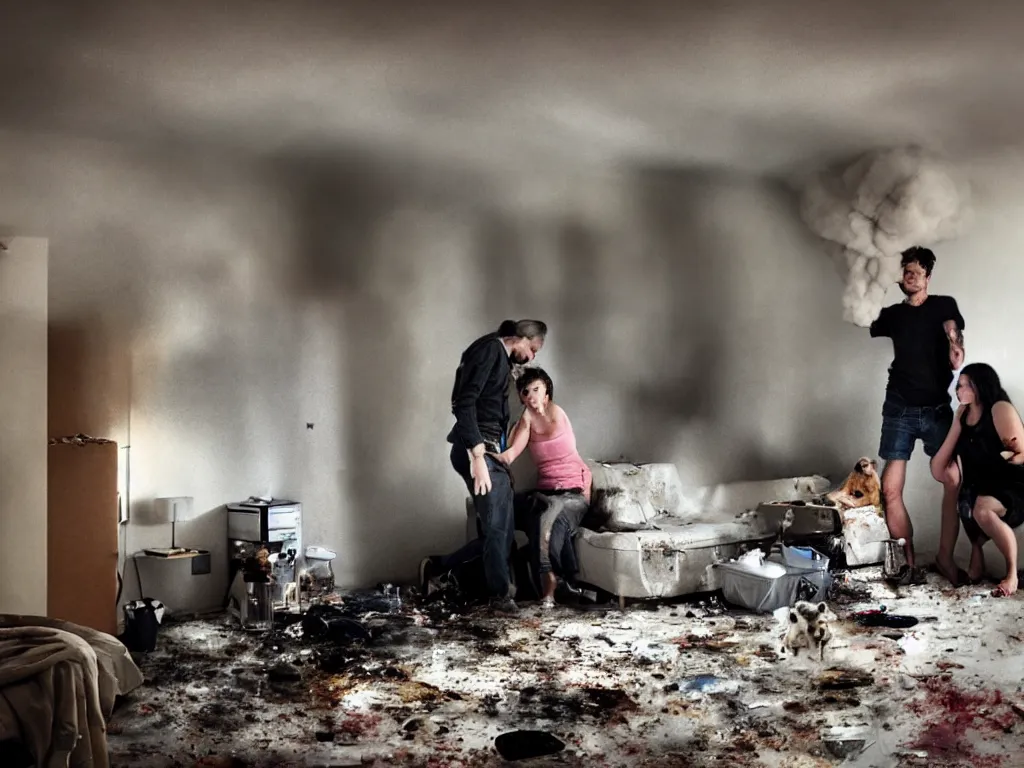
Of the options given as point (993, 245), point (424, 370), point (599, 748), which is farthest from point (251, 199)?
point (993, 245)

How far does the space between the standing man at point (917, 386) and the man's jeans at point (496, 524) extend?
8.13 feet

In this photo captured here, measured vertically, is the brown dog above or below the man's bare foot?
above

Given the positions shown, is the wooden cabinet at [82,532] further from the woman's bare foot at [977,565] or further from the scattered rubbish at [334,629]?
the woman's bare foot at [977,565]

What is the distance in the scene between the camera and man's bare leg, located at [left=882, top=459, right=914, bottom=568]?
6.39m

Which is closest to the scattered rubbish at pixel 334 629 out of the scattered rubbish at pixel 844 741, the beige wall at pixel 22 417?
the beige wall at pixel 22 417

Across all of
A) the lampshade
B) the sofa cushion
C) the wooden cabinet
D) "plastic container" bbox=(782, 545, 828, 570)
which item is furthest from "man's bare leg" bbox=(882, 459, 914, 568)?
the wooden cabinet

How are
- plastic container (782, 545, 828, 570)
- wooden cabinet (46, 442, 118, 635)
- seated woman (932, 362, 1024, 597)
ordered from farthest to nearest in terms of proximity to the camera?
seated woman (932, 362, 1024, 597), plastic container (782, 545, 828, 570), wooden cabinet (46, 442, 118, 635)

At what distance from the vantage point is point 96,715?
11.0 ft

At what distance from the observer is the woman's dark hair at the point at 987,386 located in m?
6.17

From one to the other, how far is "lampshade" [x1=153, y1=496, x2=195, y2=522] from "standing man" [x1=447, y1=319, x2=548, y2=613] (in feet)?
5.24

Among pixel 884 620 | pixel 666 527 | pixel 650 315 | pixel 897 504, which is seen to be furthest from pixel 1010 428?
pixel 650 315

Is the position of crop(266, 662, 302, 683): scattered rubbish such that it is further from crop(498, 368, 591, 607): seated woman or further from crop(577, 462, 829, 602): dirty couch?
crop(577, 462, 829, 602): dirty couch

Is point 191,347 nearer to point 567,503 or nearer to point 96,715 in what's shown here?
point 567,503

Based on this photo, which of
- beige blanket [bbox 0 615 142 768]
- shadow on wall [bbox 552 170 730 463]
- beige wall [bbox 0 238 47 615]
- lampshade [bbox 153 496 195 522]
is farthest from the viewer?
shadow on wall [bbox 552 170 730 463]
